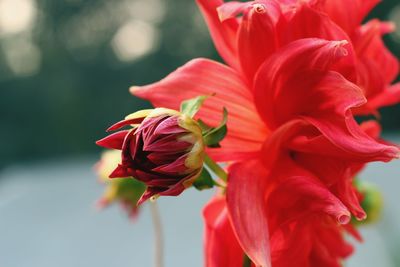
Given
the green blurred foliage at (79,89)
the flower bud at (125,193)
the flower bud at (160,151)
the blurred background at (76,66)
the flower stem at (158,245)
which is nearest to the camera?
the flower bud at (160,151)

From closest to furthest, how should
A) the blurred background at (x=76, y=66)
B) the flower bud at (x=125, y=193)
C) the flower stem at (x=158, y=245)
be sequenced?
1. the flower stem at (x=158, y=245)
2. the flower bud at (x=125, y=193)
3. the blurred background at (x=76, y=66)

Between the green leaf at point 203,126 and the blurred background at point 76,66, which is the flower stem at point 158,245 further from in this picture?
the blurred background at point 76,66

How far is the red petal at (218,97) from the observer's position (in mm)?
317

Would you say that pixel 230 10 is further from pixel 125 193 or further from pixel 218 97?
pixel 125 193

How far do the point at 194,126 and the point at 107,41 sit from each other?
18.9 ft

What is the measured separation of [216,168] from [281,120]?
4cm

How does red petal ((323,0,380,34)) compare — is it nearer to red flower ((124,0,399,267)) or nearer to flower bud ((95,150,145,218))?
red flower ((124,0,399,267))

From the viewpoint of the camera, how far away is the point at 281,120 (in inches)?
12.5

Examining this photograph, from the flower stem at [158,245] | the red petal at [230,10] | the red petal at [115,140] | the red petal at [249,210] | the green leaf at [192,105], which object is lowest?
the flower stem at [158,245]

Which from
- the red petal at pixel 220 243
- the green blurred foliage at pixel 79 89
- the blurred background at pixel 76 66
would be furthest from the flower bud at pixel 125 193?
the green blurred foliage at pixel 79 89

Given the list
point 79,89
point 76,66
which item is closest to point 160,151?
point 79,89

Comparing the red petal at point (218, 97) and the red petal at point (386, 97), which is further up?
the red petal at point (218, 97)

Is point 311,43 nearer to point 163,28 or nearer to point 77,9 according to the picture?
point 163,28

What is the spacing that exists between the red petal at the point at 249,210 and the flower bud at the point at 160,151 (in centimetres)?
3
